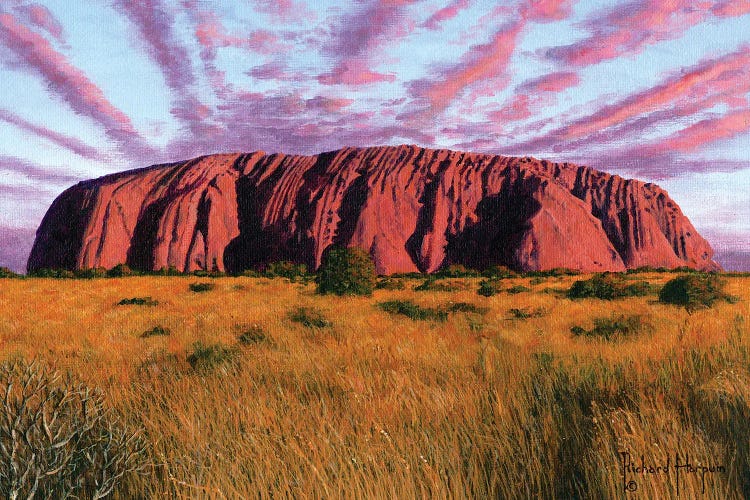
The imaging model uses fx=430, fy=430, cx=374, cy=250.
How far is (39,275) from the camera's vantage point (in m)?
48.1

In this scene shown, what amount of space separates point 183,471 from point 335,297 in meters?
16.9

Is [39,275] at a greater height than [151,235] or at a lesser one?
lesser

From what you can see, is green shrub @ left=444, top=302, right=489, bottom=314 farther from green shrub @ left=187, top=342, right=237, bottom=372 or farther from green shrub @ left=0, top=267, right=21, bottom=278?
green shrub @ left=0, top=267, right=21, bottom=278

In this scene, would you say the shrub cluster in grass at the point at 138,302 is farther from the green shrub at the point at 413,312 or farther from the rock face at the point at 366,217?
the rock face at the point at 366,217

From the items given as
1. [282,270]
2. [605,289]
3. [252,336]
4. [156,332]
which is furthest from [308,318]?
[282,270]

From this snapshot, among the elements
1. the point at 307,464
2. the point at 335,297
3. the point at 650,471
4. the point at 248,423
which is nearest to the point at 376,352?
the point at 248,423

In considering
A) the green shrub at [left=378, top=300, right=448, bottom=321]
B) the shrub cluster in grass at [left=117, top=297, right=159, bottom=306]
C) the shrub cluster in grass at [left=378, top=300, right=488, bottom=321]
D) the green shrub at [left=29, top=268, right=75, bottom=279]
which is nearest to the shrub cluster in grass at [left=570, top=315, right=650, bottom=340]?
the shrub cluster in grass at [left=378, top=300, right=488, bottom=321]

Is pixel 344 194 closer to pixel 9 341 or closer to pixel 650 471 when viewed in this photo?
pixel 9 341

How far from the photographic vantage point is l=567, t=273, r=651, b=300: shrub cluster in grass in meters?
18.6

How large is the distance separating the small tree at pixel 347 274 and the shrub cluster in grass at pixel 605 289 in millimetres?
9139

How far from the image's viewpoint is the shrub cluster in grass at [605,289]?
18562mm

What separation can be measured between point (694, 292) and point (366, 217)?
193ft

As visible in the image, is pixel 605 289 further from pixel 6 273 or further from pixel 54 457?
pixel 6 273
